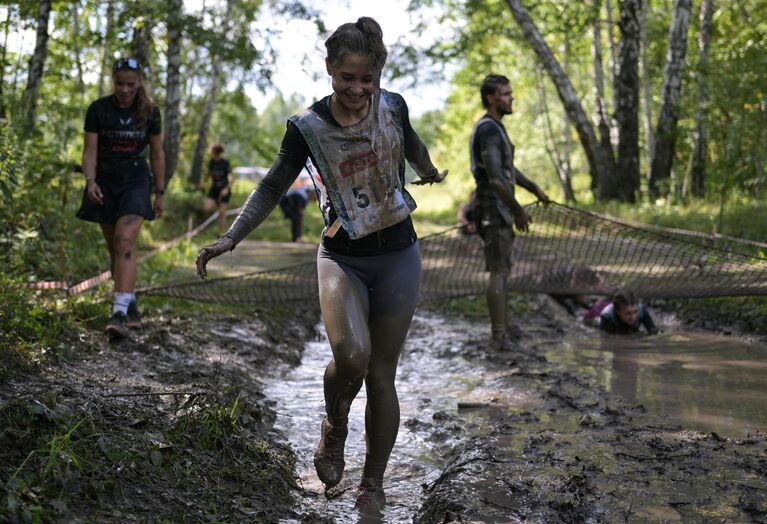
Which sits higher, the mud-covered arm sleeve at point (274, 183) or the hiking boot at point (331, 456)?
the mud-covered arm sleeve at point (274, 183)

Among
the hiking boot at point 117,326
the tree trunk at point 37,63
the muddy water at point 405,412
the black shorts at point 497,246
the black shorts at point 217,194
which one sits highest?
the tree trunk at point 37,63

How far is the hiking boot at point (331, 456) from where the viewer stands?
3.63m

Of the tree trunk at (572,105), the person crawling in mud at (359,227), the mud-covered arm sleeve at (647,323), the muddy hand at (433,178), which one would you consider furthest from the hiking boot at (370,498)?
the tree trunk at (572,105)

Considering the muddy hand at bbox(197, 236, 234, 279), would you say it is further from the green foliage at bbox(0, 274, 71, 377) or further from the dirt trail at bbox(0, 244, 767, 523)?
the green foliage at bbox(0, 274, 71, 377)

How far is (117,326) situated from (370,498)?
2719 millimetres

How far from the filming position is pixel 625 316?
786 cm

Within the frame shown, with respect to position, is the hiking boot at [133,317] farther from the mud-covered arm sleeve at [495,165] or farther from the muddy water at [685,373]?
the muddy water at [685,373]

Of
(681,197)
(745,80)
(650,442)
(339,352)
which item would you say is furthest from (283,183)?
(681,197)

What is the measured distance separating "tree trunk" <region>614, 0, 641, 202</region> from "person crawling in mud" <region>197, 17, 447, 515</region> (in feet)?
43.8

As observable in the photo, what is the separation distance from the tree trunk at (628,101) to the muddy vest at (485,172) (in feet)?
32.8

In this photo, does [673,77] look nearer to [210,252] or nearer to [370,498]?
[370,498]

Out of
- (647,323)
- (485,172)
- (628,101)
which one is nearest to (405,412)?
(485,172)

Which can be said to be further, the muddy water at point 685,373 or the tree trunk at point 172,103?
the tree trunk at point 172,103

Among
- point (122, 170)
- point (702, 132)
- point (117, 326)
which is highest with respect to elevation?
point (702, 132)
